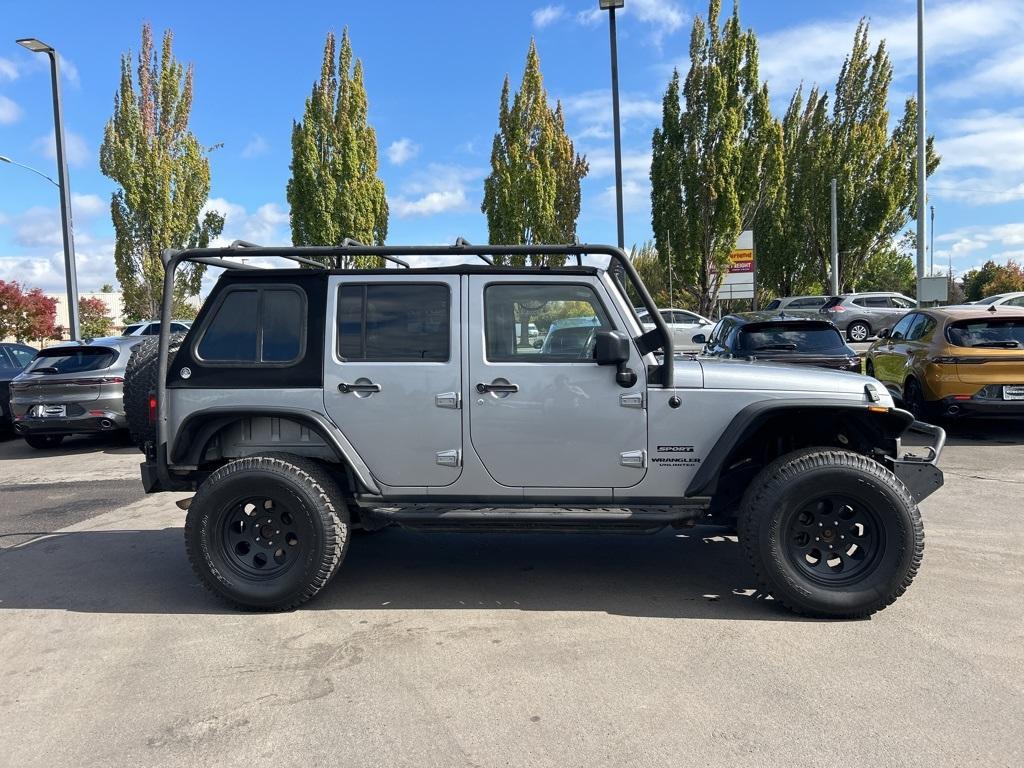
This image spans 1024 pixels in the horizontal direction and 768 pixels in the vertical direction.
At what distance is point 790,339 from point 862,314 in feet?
63.6

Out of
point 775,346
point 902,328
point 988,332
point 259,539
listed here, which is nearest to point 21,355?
point 259,539

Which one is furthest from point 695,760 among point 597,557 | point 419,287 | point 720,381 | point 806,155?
point 806,155

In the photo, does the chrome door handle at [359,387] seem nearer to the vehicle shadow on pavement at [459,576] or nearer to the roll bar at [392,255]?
the roll bar at [392,255]

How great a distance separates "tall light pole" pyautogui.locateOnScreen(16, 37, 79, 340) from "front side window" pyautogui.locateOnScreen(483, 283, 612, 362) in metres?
14.7

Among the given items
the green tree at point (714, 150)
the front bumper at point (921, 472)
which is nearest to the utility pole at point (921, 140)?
the green tree at point (714, 150)

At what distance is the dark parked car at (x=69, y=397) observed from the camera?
32.5ft

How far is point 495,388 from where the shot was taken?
4176mm

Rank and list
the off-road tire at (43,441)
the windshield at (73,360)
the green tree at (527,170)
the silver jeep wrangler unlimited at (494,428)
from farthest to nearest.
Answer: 1. the green tree at (527,170)
2. the off-road tire at (43,441)
3. the windshield at (73,360)
4. the silver jeep wrangler unlimited at (494,428)

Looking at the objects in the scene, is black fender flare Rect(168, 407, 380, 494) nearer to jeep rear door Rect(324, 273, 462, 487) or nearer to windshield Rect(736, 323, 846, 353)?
jeep rear door Rect(324, 273, 462, 487)

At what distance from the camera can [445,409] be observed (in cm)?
421

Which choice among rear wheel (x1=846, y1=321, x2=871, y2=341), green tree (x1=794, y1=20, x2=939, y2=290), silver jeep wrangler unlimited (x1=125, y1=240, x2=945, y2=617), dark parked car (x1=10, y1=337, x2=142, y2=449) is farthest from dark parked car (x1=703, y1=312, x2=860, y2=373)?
green tree (x1=794, y1=20, x2=939, y2=290)

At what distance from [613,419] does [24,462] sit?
9.09 meters

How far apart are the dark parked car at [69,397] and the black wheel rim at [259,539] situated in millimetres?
6487

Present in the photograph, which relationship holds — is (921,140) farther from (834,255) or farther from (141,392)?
(141,392)
